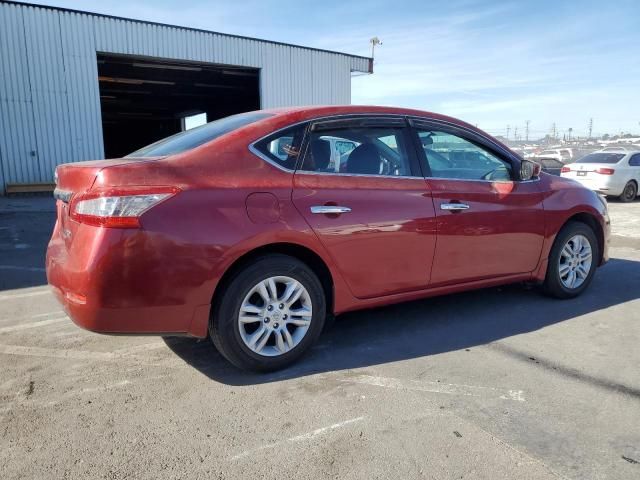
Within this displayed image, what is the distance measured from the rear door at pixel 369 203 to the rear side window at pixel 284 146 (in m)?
0.07

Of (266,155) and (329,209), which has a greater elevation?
(266,155)

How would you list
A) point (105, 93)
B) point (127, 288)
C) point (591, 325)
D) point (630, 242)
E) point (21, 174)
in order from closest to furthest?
point (127, 288)
point (591, 325)
point (630, 242)
point (21, 174)
point (105, 93)

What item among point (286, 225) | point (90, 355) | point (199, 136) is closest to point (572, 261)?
point (286, 225)

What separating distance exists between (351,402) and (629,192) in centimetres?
1483

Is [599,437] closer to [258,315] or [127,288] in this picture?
[258,315]

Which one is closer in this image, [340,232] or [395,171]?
[340,232]

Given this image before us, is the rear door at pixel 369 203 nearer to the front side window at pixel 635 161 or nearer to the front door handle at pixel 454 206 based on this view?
the front door handle at pixel 454 206

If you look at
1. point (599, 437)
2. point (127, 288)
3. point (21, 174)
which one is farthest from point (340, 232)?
point (21, 174)

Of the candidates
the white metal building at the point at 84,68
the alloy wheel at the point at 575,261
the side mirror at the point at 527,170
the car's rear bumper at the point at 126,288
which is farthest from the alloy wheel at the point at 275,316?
the white metal building at the point at 84,68

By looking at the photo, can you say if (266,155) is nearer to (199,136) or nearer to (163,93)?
(199,136)

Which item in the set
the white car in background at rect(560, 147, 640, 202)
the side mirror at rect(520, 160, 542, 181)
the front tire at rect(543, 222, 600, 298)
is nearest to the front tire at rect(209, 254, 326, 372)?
the side mirror at rect(520, 160, 542, 181)

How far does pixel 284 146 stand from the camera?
333cm

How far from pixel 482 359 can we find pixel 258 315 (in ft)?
5.15

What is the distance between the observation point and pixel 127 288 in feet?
9.18
